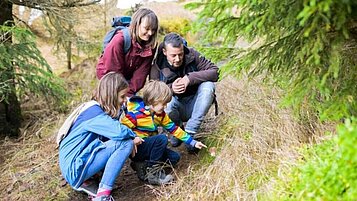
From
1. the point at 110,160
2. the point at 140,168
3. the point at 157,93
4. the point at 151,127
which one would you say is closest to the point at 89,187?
the point at 110,160

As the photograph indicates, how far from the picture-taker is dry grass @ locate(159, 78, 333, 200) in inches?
126

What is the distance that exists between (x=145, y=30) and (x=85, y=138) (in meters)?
1.16

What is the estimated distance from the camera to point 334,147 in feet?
8.12

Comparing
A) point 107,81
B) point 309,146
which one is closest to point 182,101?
point 107,81

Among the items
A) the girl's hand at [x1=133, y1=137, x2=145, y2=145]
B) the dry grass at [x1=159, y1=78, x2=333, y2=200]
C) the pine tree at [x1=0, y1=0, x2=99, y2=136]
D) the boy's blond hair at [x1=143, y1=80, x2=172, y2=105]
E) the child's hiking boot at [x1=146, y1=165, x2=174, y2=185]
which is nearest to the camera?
the dry grass at [x1=159, y1=78, x2=333, y2=200]

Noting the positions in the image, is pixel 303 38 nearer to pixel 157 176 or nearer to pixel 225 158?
pixel 225 158

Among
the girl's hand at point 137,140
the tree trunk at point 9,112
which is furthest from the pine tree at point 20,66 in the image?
the girl's hand at point 137,140

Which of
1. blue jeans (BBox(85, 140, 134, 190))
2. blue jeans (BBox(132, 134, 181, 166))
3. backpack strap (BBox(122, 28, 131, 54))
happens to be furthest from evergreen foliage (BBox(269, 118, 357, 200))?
backpack strap (BBox(122, 28, 131, 54))

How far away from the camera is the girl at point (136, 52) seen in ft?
13.0

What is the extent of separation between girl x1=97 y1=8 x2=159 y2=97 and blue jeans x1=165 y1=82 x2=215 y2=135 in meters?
0.43

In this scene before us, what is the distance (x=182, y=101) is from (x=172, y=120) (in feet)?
0.74

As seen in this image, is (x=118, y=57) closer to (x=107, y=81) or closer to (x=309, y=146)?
(x=107, y=81)

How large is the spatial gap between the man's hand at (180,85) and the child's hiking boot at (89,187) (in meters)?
1.18

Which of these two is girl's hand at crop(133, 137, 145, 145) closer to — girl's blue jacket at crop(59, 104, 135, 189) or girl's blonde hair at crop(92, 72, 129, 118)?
girl's blue jacket at crop(59, 104, 135, 189)
